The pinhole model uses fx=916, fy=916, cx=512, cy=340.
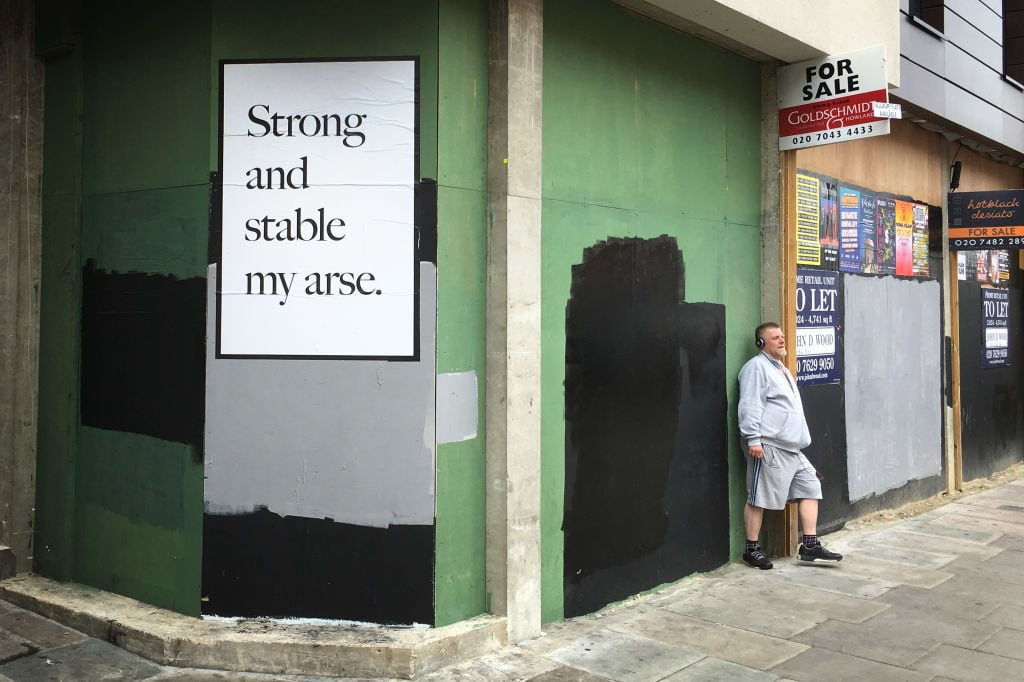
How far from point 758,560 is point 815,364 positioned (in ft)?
6.33

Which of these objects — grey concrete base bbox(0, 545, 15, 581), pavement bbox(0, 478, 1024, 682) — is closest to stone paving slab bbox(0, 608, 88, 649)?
pavement bbox(0, 478, 1024, 682)

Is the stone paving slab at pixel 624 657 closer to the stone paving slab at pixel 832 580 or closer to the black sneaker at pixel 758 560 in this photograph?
the stone paving slab at pixel 832 580

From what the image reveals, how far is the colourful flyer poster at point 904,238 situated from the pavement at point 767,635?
328 centimetres

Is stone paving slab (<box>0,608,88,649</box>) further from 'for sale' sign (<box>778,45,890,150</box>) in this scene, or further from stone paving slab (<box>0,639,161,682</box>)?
'for sale' sign (<box>778,45,890,150</box>)

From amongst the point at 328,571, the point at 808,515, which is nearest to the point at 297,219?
the point at 328,571

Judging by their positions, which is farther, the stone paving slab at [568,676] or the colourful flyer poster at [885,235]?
the colourful flyer poster at [885,235]

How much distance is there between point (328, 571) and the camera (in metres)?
5.04

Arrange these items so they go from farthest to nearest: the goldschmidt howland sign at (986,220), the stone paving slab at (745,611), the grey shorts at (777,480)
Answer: the goldschmidt howland sign at (986,220), the grey shorts at (777,480), the stone paving slab at (745,611)

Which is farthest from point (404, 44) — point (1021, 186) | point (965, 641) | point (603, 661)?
point (1021, 186)

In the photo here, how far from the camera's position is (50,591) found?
5602mm

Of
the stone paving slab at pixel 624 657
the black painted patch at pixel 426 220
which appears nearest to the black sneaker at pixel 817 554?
the stone paving slab at pixel 624 657

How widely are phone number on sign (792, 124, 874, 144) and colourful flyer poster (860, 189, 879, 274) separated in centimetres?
188

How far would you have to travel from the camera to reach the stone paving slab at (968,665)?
490 cm

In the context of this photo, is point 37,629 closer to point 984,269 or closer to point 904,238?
point 904,238
